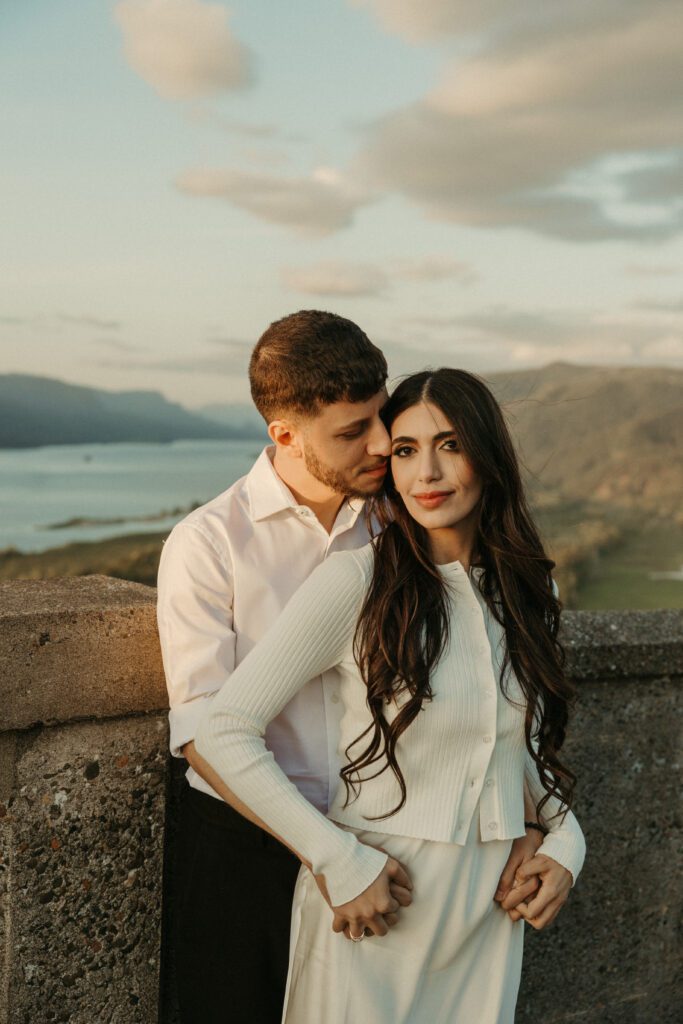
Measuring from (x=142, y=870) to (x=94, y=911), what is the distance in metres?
0.14

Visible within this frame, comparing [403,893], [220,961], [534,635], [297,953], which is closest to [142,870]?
[220,961]

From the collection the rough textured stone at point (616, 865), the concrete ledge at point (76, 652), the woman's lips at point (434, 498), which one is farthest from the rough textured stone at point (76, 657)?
the rough textured stone at point (616, 865)

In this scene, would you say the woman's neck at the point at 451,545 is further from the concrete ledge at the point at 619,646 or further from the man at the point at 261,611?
the concrete ledge at the point at 619,646

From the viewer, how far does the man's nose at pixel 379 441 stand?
2236 millimetres

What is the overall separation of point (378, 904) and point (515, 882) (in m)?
0.36

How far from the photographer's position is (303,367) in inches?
94.3

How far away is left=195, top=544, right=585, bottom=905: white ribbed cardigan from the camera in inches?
73.7

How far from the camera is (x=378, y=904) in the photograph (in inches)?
74.5

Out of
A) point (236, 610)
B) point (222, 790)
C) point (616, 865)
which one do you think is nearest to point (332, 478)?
point (236, 610)

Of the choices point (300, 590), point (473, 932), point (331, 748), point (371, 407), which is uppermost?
point (371, 407)

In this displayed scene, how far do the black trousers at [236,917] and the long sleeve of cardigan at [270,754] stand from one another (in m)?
0.33

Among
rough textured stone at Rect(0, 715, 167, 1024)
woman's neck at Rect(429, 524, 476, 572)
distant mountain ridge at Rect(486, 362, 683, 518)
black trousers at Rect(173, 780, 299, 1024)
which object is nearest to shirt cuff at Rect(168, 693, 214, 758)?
black trousers at Rect(173, 780, 299, 1024)

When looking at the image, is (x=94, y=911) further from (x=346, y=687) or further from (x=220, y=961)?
(x=346, y=687)

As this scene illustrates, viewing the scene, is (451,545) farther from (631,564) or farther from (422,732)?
(631,564)
